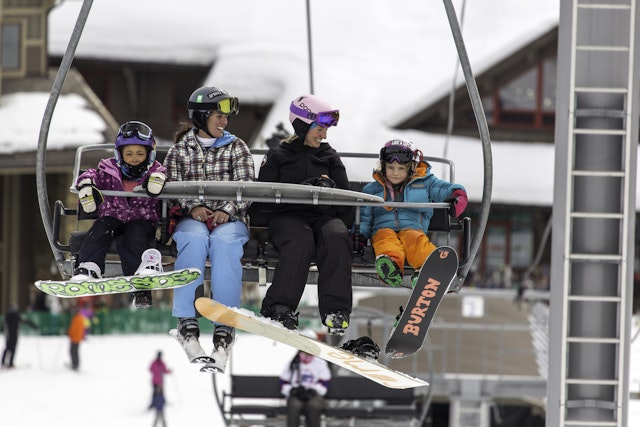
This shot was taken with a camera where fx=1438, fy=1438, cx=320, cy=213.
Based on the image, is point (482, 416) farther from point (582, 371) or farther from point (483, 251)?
point (483, 251)

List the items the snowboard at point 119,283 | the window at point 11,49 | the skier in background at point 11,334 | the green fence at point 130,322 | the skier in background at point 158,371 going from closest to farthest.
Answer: the snowboard at point 119,283
the skier in background at point 158,371
the skier in background at point 11,334
the green fence at point 130,322
the window at point 11,49

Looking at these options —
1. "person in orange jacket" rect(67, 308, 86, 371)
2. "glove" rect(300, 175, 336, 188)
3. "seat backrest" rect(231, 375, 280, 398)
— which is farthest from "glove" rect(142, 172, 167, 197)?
"person in orange jacket" rect(67, 308, 86, 371)

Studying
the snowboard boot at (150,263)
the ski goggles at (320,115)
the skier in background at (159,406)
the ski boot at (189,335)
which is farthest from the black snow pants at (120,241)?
the skier in background at (159,406)

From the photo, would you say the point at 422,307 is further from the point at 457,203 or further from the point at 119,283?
the point at 119,283

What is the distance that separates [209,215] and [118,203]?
0.52 metres

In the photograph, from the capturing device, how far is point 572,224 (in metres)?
8.25

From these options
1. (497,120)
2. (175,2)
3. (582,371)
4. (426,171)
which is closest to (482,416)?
(582,371)

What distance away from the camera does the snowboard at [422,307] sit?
687 centimetres

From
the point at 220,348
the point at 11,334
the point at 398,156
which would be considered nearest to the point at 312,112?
the point at 398,156

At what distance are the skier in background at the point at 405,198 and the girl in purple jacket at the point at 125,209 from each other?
1.09m

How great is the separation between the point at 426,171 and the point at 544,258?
21.5 metres

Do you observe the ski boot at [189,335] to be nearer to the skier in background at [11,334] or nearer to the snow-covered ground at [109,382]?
the snow-covered ground at [109,382]

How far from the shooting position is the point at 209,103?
6.91 meters

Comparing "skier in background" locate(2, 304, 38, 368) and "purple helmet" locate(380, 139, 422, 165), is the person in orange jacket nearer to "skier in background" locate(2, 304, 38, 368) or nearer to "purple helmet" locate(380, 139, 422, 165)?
"skier in background" locate(2, 304, 38, 368)
